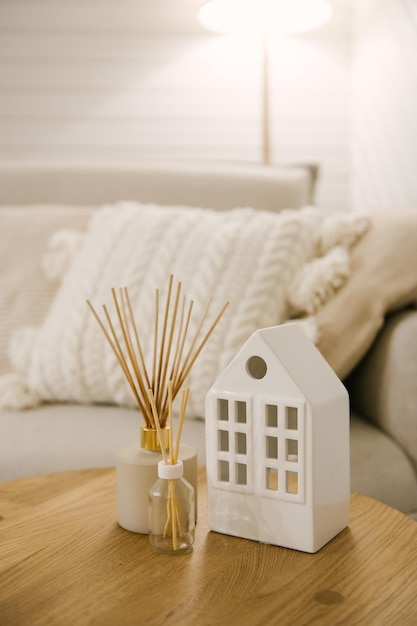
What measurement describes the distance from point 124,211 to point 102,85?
1.73 metres

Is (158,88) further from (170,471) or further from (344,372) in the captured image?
(170,471)

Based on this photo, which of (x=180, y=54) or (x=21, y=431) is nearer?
(x=21, y=431)

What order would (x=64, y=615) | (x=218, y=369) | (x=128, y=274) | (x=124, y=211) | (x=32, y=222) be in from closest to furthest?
(x=64, y=615) → (x=218, y=369) → (x=128, y=274) → (x=124, y=211) → (x=32, y=222)

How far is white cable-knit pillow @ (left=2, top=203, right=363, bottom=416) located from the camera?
4.26 ft

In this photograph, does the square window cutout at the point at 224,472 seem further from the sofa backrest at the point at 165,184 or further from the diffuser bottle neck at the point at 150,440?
the sofa backrest at the point at 165,184

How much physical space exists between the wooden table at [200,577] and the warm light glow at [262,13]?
6.46 feet

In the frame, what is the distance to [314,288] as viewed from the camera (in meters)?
1.31

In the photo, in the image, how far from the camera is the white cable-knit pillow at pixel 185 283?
130 cm

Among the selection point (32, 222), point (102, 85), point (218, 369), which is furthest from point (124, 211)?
point (102, 85)

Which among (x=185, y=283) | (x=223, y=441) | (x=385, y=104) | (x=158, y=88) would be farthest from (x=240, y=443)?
(x=158, y=88)

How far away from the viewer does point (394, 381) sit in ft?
3.92

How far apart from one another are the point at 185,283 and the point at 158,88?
6.46 ft

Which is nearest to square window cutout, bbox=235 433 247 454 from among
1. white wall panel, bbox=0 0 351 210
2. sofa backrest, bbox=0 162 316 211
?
sofa backrest, bbox=0 162 316 211

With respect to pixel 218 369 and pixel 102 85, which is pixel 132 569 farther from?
pixel 102 85
